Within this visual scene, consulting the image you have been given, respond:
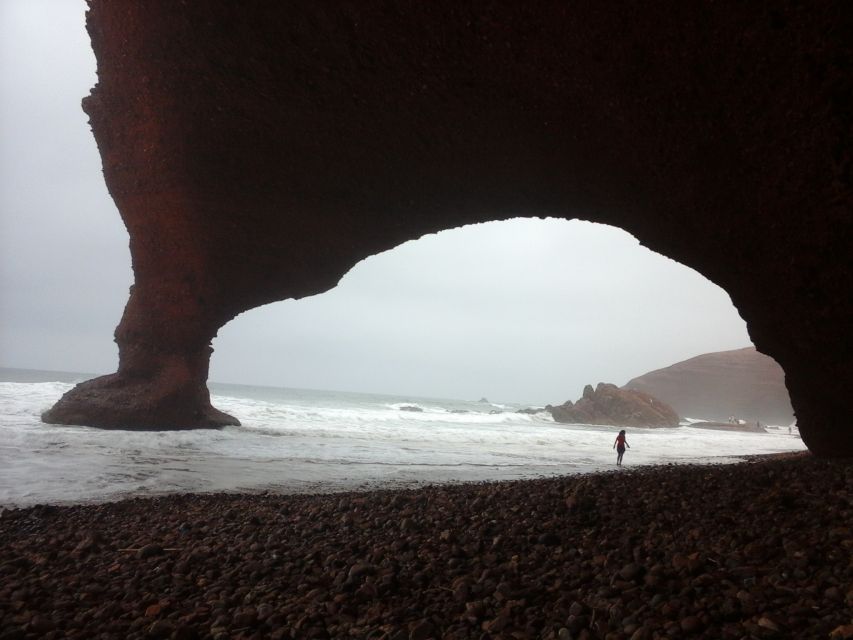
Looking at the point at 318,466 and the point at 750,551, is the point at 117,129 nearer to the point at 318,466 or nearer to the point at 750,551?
the point at 318,466

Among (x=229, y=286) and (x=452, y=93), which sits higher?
(x=452, y=93)

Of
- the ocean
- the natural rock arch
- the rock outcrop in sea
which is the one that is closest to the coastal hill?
the rock outcrop in sea

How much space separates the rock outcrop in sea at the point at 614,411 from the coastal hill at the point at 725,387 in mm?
31361

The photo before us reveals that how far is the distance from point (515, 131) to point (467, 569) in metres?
5.48

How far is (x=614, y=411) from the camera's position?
111ft

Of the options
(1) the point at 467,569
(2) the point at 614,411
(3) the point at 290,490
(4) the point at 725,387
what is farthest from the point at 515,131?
(4) the point at 725,387

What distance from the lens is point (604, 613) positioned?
6.11 ft

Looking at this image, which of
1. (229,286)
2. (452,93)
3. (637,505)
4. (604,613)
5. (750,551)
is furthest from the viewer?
(229,286)

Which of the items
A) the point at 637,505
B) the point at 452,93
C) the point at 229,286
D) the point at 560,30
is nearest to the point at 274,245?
the point at 229,286

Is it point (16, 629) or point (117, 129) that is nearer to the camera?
point (16, 629)

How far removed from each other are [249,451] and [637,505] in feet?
26.0

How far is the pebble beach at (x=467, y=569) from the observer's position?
1.85 metres

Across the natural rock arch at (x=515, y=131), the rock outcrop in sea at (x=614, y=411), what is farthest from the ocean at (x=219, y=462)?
the rock outcrop in sea at (x=614, y=411)

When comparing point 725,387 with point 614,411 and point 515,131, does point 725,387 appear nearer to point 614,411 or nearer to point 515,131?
point 614,411
